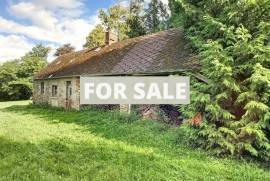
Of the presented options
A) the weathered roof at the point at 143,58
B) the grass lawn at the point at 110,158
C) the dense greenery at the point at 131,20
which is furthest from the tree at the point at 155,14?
the grass lawn at the point at 110,158

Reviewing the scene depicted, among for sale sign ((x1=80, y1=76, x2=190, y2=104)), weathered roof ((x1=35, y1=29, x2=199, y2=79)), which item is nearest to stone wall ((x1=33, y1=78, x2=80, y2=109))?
weathered roof ((x1=35, y1=29, x2=199, y2=79))

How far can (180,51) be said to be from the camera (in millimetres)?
14766

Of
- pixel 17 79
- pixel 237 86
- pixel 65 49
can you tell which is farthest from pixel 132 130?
pixel 65 49

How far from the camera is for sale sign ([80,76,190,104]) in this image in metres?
13.1

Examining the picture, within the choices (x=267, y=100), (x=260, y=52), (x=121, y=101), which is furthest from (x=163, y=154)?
(x=121, y=101)

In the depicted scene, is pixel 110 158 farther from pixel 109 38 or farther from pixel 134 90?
pixel 109 38

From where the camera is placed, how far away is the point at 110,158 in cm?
833

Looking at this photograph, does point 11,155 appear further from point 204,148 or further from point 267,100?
point 267,100

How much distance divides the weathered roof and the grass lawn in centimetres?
326

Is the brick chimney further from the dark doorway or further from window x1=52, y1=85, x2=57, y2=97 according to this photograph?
the dark doorway

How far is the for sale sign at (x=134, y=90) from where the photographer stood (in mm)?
13122

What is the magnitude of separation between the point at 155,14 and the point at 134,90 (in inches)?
945

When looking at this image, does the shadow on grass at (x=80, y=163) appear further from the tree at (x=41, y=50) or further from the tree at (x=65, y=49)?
the tree at (x=41, y=50)

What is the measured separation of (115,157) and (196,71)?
4.82m
